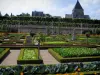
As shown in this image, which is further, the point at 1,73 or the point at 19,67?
the point at 19,67

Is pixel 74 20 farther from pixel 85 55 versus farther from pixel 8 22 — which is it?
pixel 85 55

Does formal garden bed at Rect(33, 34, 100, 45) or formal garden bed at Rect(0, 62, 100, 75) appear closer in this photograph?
formal garden bed at Rect(0, 62, 100, 75)

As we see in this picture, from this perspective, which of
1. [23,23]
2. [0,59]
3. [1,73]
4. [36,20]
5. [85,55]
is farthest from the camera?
[36,20]

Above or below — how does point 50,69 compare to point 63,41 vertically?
below

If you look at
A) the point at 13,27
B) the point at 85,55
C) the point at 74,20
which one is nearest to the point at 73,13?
the point at 74,20

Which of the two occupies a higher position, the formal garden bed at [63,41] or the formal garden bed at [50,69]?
the formal garden bed at [63,41]

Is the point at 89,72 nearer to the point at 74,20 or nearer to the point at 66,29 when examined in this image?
the point at 66,29

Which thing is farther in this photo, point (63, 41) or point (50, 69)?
point (63, 41)

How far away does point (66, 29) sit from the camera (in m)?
63.2

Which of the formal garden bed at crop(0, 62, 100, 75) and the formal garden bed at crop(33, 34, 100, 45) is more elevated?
the formal garden bed at crop(33, 34, 100, 45)

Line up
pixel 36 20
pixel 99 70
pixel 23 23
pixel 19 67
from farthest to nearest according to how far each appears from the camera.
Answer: pixel 36 20 → pixel 23 23 → pixel 99 70 → pixel 19 67

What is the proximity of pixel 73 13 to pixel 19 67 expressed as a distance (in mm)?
92182

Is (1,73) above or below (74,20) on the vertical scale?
below

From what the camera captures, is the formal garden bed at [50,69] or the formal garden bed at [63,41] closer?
the formal garden bed at [50,69]
